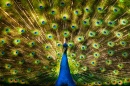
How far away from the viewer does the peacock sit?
3197 mm

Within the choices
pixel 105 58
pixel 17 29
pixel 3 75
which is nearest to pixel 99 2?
pixel 105 58

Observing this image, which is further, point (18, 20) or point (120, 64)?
point (120, 64)

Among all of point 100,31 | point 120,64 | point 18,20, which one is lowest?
point 120,64

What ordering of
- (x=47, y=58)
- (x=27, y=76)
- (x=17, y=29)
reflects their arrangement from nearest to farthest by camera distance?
1. (x=17, y=29)
2. (x=47, y=58)
3. (x=27, y=76)

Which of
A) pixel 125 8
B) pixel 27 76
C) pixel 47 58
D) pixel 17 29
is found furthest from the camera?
pixel 27 76

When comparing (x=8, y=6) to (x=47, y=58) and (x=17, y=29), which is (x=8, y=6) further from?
(x=47, y=58)

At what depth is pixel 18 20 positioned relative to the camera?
329cm

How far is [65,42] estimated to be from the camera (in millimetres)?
3471

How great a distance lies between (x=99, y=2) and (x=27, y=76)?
1.59m

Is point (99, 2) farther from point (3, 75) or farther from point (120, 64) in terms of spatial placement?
→ point (3, 75)

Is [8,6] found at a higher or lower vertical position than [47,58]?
higher

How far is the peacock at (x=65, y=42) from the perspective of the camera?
10.5ft

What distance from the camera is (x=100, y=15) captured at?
3.27 meters

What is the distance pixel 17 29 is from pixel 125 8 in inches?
56.8
